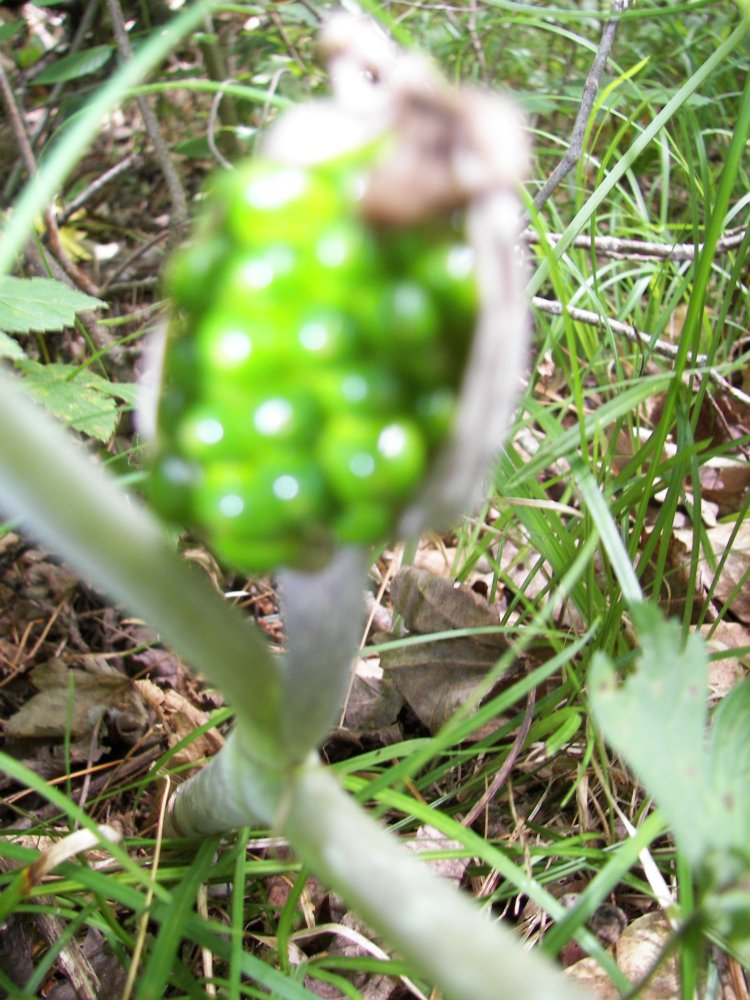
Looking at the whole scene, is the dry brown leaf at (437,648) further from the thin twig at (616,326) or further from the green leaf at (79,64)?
the green leaf at (79,64)

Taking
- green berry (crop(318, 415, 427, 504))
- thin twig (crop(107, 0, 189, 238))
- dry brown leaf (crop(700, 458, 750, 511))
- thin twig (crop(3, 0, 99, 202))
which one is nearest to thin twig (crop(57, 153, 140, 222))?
thin twig (crop(3, 0, 99, 202))

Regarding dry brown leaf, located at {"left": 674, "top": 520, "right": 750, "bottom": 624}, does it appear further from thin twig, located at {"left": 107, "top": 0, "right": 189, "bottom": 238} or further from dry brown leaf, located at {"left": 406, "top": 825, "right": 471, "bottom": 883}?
thin twig, located at {"left": 107, "top": 0, "right": 189, "bottom": 238}

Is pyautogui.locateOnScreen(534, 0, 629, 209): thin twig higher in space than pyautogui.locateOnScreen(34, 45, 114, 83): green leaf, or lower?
lower

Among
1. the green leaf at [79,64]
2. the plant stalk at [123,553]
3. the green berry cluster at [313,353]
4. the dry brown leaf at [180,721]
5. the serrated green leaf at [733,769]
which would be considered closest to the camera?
the green berry cluster at [313,353]

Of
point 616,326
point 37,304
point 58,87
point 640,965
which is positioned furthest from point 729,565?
point 58,87

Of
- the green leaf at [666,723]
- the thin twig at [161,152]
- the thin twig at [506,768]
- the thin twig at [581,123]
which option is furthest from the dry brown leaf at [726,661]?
the thin twig at [161,152]

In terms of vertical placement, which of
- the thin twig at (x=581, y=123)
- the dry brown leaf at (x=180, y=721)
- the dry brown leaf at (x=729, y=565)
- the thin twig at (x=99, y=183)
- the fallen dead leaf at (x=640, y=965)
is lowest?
the fallen dead leaf at (x=640, y=965)

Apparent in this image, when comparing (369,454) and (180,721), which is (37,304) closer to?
(180,721)
